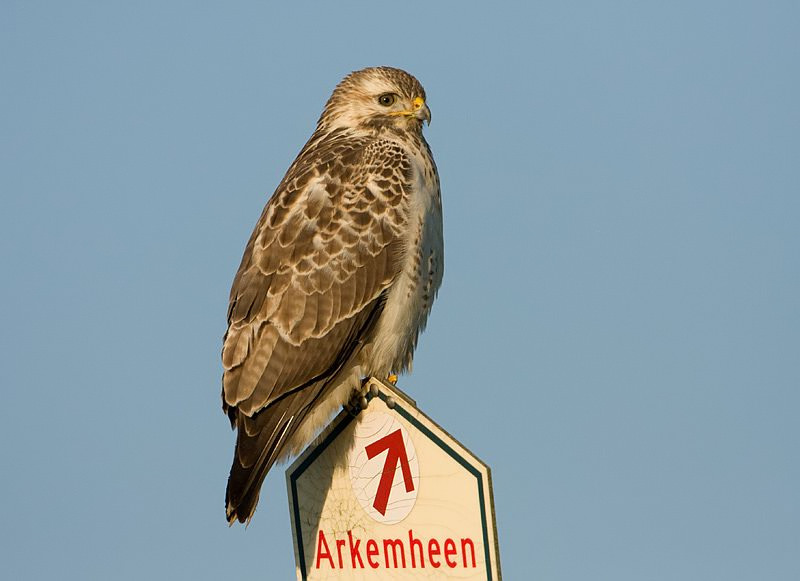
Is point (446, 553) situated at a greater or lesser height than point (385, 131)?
lesser

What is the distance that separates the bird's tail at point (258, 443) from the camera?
14.1ft

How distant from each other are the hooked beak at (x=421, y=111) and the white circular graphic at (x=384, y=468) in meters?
2.41

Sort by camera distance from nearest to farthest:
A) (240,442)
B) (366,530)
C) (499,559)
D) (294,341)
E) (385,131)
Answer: (499,559), (366,530), (240,442), (294,341), (385,131)

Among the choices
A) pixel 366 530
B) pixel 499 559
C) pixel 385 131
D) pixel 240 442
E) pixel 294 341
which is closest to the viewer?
pixel 499 559

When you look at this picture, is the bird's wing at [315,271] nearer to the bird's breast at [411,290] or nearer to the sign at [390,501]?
the bird's breast at [411,290]

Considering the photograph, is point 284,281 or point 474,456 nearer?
point 474,456

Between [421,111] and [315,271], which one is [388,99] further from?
[315,271]

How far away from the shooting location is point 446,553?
140 inches

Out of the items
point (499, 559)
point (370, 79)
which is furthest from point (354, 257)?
point (499, 559)

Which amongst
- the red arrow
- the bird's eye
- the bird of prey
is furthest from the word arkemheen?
the bird's eye

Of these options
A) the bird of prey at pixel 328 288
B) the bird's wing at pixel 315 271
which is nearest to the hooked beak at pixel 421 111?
the bird of prey at pixel 328 288

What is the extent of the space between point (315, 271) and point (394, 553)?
178 cm

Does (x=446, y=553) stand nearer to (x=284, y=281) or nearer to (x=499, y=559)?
(x=499, y=559)

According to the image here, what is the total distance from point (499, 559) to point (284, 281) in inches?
80.7
